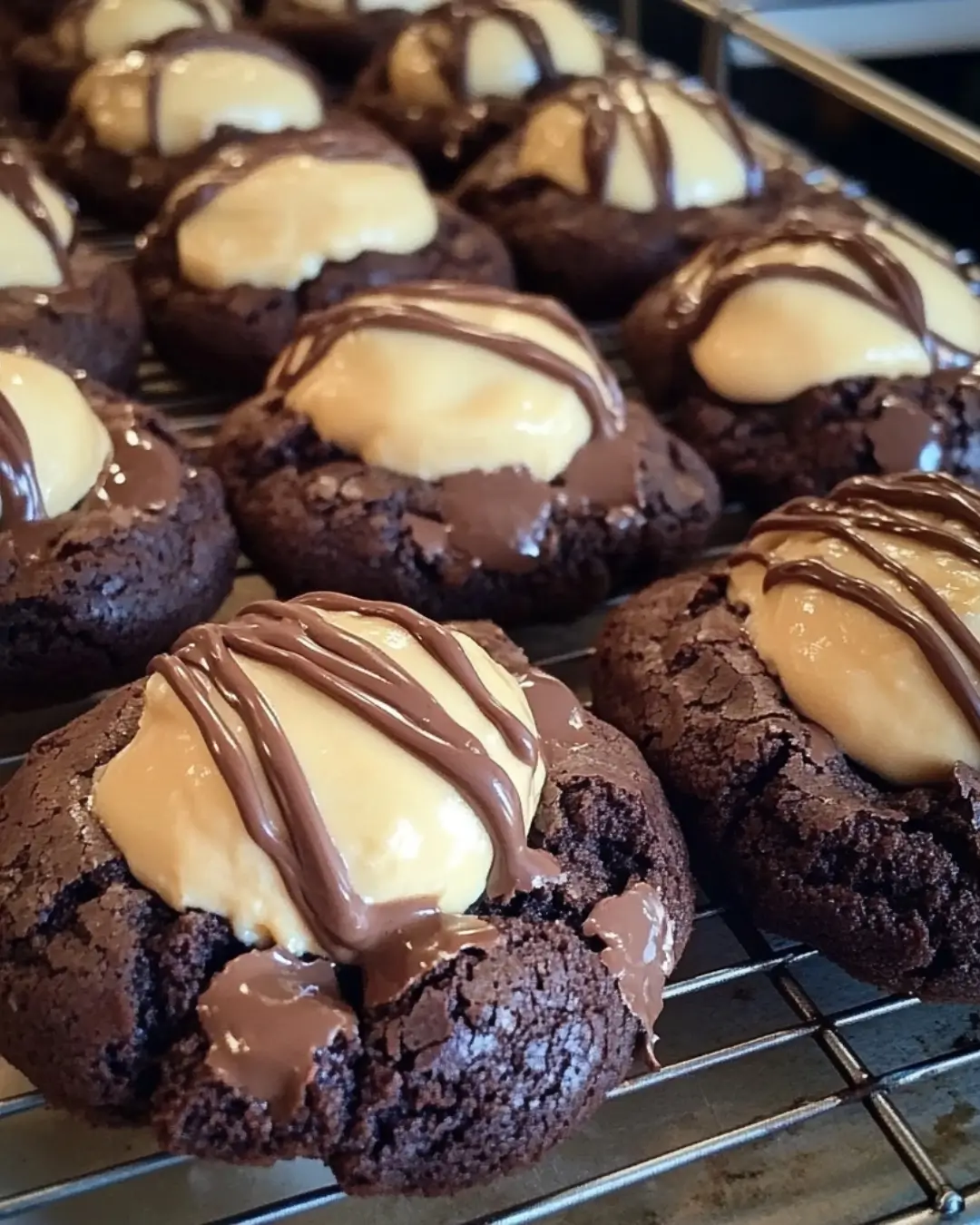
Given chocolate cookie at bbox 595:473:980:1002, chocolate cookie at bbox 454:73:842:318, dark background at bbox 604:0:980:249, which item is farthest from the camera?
dark background at bbox 604:0:980:249

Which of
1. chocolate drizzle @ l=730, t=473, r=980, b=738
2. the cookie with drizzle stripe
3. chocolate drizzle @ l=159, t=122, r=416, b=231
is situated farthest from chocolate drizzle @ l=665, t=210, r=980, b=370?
chocolate drizzle @ l=159, t=122, r=416, b=231

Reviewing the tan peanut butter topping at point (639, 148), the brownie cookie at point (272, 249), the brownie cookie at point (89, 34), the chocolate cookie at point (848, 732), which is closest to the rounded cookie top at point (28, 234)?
the brownie cookie at point (272, 249)

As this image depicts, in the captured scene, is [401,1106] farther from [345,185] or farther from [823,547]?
[345,185]

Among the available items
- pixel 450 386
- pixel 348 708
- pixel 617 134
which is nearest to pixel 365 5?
pixel 617 134

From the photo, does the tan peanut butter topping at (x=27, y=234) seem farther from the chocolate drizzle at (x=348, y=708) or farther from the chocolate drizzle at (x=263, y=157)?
the chocolate drizzle at (x=348, y=708)

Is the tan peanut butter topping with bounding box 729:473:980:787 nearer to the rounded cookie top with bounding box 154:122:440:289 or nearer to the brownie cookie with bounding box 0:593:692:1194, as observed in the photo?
the brownie cookie with bounding box 0:593:692:1194
